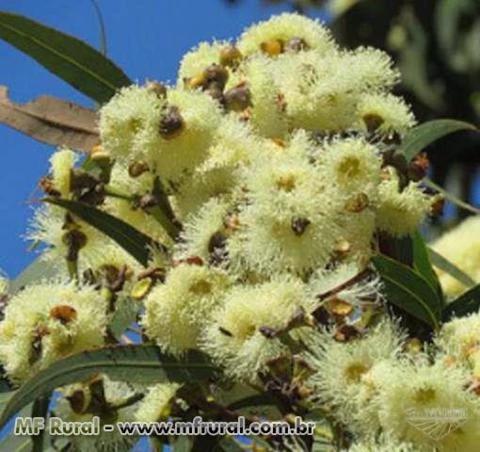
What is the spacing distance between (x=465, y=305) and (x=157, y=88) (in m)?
0.31

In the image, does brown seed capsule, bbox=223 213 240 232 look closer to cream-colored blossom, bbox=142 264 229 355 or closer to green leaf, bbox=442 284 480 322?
cream-colored blossom, bbox=142 264 229 355

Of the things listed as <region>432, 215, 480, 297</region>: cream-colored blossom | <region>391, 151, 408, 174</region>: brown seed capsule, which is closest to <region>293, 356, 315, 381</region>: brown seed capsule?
<region>391, 151, 408, 174</region>: brown seed capsule

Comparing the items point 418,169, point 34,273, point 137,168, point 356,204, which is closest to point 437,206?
point 418,169

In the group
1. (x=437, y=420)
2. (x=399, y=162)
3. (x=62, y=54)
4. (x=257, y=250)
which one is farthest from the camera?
(x=62, y=54)

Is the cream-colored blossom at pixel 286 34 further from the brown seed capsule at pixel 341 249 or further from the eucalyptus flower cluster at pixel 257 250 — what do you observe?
the brown seed capsule at pixel 341 249

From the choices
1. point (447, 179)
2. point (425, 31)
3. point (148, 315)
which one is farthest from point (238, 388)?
point (425, 31)

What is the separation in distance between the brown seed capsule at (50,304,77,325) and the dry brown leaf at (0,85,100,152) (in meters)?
0.21

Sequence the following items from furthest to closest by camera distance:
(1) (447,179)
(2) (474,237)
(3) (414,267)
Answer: (1) (447,179) → (2) (474,237) → (3) (414,267)

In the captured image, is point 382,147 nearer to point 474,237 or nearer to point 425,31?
point 474,237

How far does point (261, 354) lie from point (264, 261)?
0.08m

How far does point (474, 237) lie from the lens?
8.25 ft

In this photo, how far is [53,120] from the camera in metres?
1.54

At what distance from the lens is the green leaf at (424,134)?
59.2 inches

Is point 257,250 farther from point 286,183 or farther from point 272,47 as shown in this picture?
point 272,47
